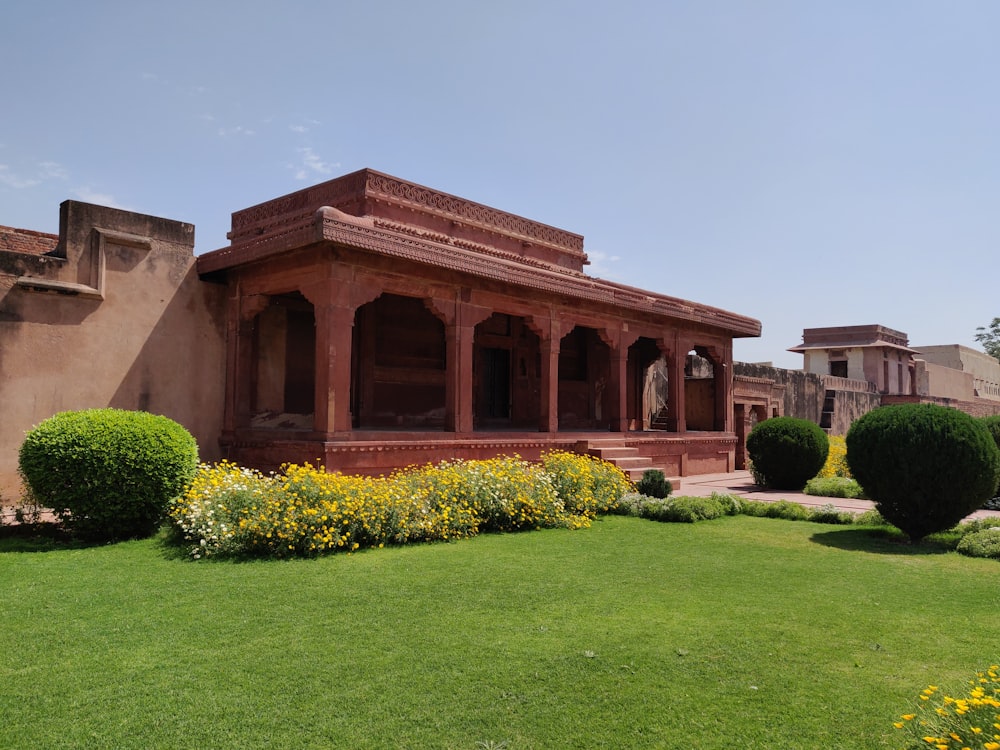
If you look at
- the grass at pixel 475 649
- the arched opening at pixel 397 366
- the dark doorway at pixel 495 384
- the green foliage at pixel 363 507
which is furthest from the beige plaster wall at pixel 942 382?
the grass at pixel 475 649

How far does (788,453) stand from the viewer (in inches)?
574

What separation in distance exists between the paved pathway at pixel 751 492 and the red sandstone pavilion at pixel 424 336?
825mm

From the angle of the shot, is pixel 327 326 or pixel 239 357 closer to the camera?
pixel 327 326

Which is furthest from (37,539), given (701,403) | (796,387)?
(796,387)

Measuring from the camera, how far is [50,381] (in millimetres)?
9680

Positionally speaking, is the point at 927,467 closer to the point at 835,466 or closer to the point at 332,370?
the point at 332,370

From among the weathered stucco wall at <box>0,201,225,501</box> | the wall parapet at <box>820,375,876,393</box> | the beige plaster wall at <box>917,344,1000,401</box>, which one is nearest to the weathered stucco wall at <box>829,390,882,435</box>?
the wall parapet at <box>820,375,876,393</box>

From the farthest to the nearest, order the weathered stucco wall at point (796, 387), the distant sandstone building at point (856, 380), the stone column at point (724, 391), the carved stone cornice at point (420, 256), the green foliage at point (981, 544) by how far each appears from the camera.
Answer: the weathered stucco wall at point (796, 387), the distant sandstone building at point (856, 380), the stone column at point (724, 391), the carved stone cornice at point (420, 256), the green foliage at point (981, 544)

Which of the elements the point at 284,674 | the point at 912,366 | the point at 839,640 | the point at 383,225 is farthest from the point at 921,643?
the point at 912,366

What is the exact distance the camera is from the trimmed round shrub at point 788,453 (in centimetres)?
1459

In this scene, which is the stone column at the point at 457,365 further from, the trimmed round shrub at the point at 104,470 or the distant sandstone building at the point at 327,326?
the trimmed round shrub at the point at 104,470

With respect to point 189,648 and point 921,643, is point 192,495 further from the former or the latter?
point 921,643

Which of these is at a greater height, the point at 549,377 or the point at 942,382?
the point at 942,382

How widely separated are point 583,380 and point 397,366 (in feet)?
19.5
